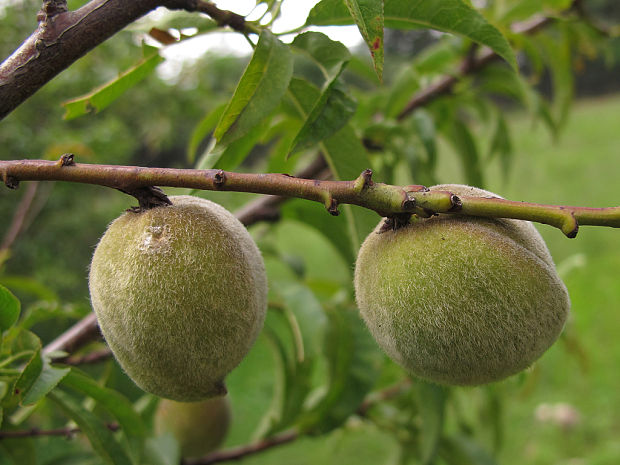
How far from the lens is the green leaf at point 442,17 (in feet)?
2.73

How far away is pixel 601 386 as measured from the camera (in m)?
3.51

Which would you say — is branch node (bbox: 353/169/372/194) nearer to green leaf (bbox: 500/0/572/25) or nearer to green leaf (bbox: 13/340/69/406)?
green leaf (bbox: 13/340/69/406)

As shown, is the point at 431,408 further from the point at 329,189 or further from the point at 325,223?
the point at 329,189

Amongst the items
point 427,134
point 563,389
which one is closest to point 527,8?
point 427,134

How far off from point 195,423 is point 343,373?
21.3 inches

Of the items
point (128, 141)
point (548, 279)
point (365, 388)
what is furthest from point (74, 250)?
point (548, 279)

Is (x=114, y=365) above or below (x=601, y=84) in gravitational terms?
above

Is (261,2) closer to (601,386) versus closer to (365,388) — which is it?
(365,388)

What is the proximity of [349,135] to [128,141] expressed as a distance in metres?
2.56

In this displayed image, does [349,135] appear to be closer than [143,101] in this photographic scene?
Yes

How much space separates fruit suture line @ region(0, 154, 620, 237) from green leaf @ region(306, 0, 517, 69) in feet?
1.14

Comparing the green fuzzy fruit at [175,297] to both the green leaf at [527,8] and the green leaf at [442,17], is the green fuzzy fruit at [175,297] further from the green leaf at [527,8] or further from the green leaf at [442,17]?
the green leaf at [527,8]

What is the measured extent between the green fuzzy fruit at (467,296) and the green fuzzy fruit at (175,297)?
18cm

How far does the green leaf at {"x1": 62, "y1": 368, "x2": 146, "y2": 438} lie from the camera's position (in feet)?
2.82
